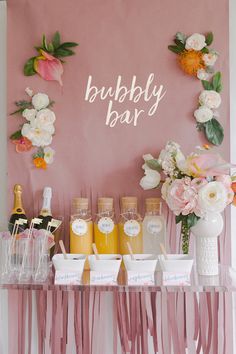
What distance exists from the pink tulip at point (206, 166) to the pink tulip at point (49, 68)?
2.01ft

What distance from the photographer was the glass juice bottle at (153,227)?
1663 mm

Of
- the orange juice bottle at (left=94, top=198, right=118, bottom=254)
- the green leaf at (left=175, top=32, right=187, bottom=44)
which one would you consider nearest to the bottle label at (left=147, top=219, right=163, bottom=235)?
the orange juice bottle at (left=94, top=198, right=118, bottom=254)

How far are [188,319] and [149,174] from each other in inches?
21.5

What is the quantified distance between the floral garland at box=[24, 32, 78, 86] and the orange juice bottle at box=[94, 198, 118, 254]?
0.50 m

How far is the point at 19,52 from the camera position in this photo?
1.80 meters

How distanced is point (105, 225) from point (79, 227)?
0.09m

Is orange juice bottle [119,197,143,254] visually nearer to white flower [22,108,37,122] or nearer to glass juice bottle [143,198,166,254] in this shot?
glass juice bottle [143,198,166,254]

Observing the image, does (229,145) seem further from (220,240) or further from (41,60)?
(41,60)

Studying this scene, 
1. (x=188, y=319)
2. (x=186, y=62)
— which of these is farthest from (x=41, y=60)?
(x=188, y=319)

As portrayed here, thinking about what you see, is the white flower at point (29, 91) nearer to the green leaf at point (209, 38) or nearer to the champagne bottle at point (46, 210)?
the champagne bottle at point (46, 210)

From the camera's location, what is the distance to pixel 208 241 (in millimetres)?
1584

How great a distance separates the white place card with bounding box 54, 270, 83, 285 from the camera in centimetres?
152

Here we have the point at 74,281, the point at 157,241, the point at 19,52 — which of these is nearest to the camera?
the point at 74,281

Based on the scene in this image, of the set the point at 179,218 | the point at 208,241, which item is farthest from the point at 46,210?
the point at 208,241
